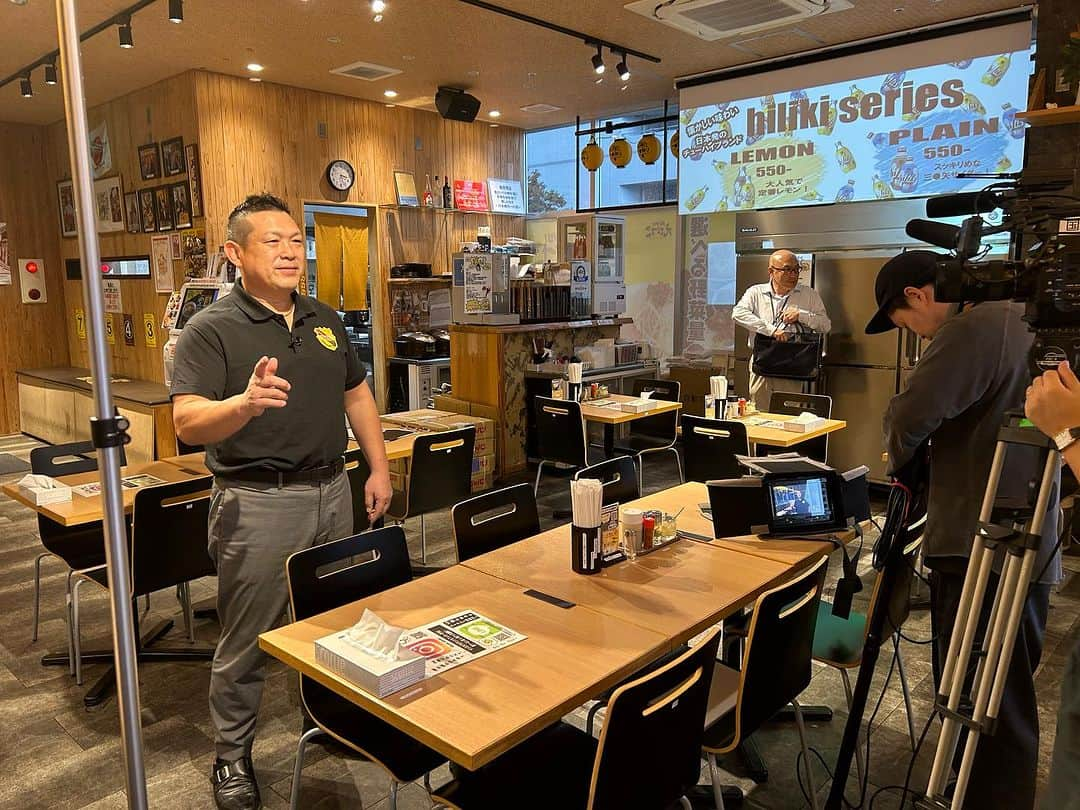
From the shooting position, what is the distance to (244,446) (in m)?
2.21

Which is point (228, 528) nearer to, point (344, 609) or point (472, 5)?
point (344, 609)

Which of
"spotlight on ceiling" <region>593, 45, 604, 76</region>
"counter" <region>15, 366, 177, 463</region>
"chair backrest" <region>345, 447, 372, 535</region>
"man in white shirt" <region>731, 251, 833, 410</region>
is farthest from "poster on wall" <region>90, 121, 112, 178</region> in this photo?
"man in white shirt" <region>731, 251, 833, 410</region>

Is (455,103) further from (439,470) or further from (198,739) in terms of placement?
(198,739)

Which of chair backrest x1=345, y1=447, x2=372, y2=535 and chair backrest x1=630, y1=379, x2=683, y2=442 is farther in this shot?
chair backrest x1=630, y1=379, x2=683, y2=442

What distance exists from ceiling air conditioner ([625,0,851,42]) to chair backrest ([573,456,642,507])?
3289 millimetres

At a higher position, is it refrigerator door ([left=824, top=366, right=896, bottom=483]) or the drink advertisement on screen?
the drink advertisement on screen

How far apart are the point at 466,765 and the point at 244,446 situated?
123 cm

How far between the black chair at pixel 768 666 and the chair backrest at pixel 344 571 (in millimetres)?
953

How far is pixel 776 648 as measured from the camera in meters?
1.91

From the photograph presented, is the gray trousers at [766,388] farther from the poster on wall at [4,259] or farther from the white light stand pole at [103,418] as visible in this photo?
the poster on wall at [4,259]

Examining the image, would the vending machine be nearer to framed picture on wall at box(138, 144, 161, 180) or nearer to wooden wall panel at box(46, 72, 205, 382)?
wooden wall panel at box(46, 72, 205, 382)

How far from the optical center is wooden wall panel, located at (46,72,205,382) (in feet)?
21.1

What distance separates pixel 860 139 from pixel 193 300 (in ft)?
16.7

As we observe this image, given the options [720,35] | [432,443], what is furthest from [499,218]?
[432,443]
